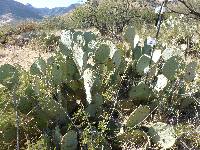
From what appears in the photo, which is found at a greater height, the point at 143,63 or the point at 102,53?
the point at 102,53

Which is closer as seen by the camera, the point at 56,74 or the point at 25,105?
the point at 25,105

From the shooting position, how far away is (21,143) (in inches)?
129

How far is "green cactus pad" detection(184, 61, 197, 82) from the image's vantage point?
3.92m

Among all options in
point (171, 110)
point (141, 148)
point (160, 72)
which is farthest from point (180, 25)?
point (141, 148)

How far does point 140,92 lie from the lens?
3711 millimetres

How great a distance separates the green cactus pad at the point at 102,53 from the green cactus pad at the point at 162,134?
93cm

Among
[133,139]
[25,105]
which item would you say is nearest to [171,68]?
[133,139]

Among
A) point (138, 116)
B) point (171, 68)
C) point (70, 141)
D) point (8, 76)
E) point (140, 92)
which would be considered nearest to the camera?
point (70, 141)

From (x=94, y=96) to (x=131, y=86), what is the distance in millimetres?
659

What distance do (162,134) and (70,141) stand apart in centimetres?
71

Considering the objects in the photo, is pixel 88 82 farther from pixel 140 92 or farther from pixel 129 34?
pixel 129 34

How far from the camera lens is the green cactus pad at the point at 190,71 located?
3916 millimetres

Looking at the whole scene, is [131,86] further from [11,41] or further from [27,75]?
[11,41]

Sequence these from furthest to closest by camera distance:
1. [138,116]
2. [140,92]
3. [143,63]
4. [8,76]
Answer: [143,63], [140,92], [8,76], [138,116]
